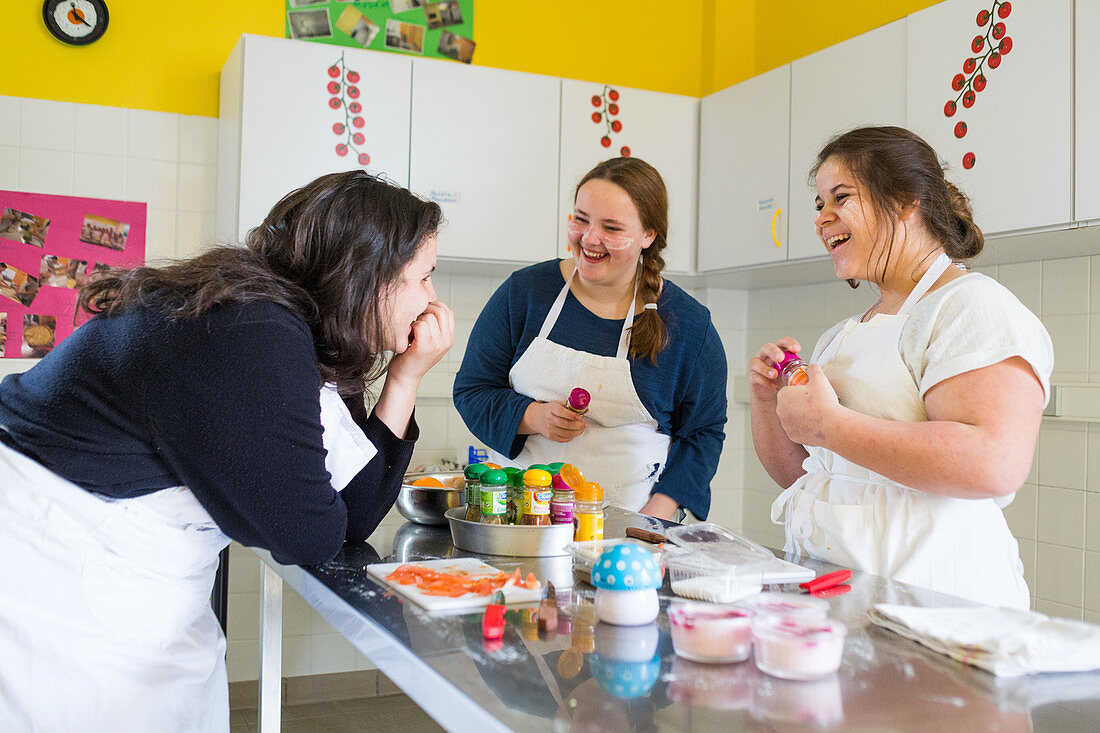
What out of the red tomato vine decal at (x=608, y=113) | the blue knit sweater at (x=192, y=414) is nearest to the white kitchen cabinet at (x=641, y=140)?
the red tomato vine decal at (x=608, y=113)

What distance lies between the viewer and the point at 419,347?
1.49 metres

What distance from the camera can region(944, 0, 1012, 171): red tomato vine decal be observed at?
7.90ft

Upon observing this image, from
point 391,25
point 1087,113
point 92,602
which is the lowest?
point 92,602

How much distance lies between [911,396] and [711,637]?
0.64m

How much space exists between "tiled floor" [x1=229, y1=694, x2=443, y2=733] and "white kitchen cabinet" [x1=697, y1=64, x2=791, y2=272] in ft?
6.31

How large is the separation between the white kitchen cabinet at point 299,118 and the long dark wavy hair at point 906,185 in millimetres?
1832

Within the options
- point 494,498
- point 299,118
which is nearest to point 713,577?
point 494,498

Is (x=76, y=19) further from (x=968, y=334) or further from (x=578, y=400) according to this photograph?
(x=968, y=334)

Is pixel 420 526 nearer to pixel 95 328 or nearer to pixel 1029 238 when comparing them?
pixel 95 328

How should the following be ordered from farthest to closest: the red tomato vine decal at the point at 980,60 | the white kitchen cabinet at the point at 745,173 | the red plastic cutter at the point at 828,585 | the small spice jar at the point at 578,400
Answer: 1. the white kitchen cabinet at the point at 745,173
2. the red tomato vine decal at the point at 980,60
3. the small spice jar at the point at 578,400
4. the red plastic cutter at the point at 828,585

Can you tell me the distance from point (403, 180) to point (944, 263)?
1995 millimetres

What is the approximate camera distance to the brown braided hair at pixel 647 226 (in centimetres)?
217

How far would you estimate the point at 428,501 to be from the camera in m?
1.67

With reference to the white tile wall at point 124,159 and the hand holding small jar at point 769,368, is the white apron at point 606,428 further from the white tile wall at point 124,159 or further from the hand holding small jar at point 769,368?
the white tile wall at point 124,159
